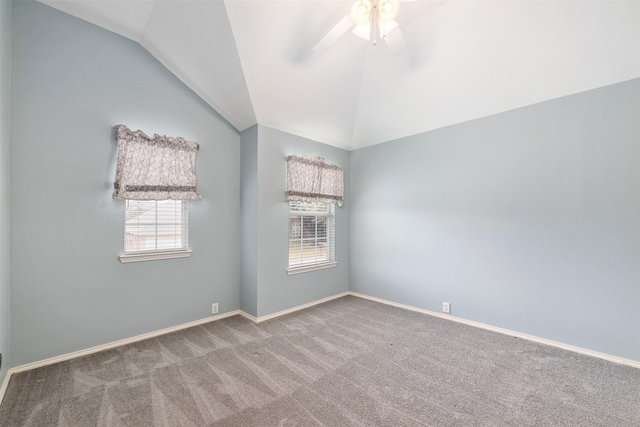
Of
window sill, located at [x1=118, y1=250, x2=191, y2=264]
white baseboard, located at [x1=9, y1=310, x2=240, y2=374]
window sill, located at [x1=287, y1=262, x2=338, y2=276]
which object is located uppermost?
window sill, located at [x1=118, y1=250, x2=191, y2=264]

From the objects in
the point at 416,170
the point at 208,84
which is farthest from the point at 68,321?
the point at 416,170

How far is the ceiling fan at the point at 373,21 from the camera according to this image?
1.88 m

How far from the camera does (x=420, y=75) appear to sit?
3.03 meters

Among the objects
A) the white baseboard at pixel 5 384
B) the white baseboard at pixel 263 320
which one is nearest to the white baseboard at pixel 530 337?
the white baseboard at pixel 263 320

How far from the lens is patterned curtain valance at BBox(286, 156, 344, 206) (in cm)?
367

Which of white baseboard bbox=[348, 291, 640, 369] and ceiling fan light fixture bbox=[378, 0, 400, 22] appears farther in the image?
white baseboard bbox=[348, 291, 640, 369]

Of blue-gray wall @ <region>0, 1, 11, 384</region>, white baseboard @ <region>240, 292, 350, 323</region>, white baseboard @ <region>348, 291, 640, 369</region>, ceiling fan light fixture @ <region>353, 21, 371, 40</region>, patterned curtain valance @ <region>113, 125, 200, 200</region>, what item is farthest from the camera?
white baseboard @ <region>240, 292, 350, 323</region>

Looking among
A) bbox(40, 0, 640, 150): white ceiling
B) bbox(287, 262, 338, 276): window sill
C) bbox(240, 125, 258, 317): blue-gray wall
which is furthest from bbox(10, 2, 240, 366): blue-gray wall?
bbox(287, 262, 338, 276): window sill

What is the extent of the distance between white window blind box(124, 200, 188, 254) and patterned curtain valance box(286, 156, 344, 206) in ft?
4.55

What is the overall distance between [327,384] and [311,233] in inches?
89.5

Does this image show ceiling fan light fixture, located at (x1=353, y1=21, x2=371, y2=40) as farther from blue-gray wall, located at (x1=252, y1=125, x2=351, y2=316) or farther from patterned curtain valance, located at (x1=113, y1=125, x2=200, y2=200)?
patterned curtain valance, located at (x1=113, y1=125, x2=200, y2=200)

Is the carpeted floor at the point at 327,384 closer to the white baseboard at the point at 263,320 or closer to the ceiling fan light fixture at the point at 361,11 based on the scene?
the white baseboard at the point at 263,320

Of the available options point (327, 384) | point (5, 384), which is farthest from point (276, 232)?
point (5, 384)

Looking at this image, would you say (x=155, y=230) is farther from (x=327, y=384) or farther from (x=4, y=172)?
(x=327, y=384)
